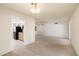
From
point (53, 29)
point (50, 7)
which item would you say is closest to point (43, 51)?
point (50, 7)

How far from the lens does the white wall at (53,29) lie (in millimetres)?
12998

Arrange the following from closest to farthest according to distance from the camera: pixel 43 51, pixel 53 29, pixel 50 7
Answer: pixel 50 7, pixel 43 51, pixel 53 29

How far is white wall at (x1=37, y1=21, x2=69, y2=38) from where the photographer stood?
42.6 feet

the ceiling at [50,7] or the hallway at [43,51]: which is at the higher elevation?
the ceiling at [50,7]

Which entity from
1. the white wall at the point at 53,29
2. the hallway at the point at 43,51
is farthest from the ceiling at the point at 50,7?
the white wall at the point at 53,29

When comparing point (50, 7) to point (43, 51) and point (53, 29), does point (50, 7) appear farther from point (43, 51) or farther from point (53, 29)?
point (53, 29)

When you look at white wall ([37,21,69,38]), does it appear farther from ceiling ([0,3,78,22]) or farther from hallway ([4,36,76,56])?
ceiling ([0,3,78,22])

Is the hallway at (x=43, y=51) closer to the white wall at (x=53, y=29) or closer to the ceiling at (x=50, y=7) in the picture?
the ceiling at (x=50, y=7)

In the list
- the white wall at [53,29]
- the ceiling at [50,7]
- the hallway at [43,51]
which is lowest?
the hallway at [43,51]

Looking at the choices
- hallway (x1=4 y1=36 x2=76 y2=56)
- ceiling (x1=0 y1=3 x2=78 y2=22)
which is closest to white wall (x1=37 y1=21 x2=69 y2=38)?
hallway (x1=4 y1=36 x2=76 y2=56)

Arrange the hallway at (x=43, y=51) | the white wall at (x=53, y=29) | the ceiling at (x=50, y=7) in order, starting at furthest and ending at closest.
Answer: the white wall at (x=53, y=29) → the hallway at (x=43, y=51) → the ceiling at (x=50, y=7)

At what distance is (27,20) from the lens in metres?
6.77

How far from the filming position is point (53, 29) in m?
13.7

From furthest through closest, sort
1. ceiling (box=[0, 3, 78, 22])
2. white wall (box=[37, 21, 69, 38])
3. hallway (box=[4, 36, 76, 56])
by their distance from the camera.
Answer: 1. white wall (box=[37, 21, 69, 38])
2. hallway (box=[4, 36, 76, 56])
3. ceiling (box=[0, 3, 78, 22])
